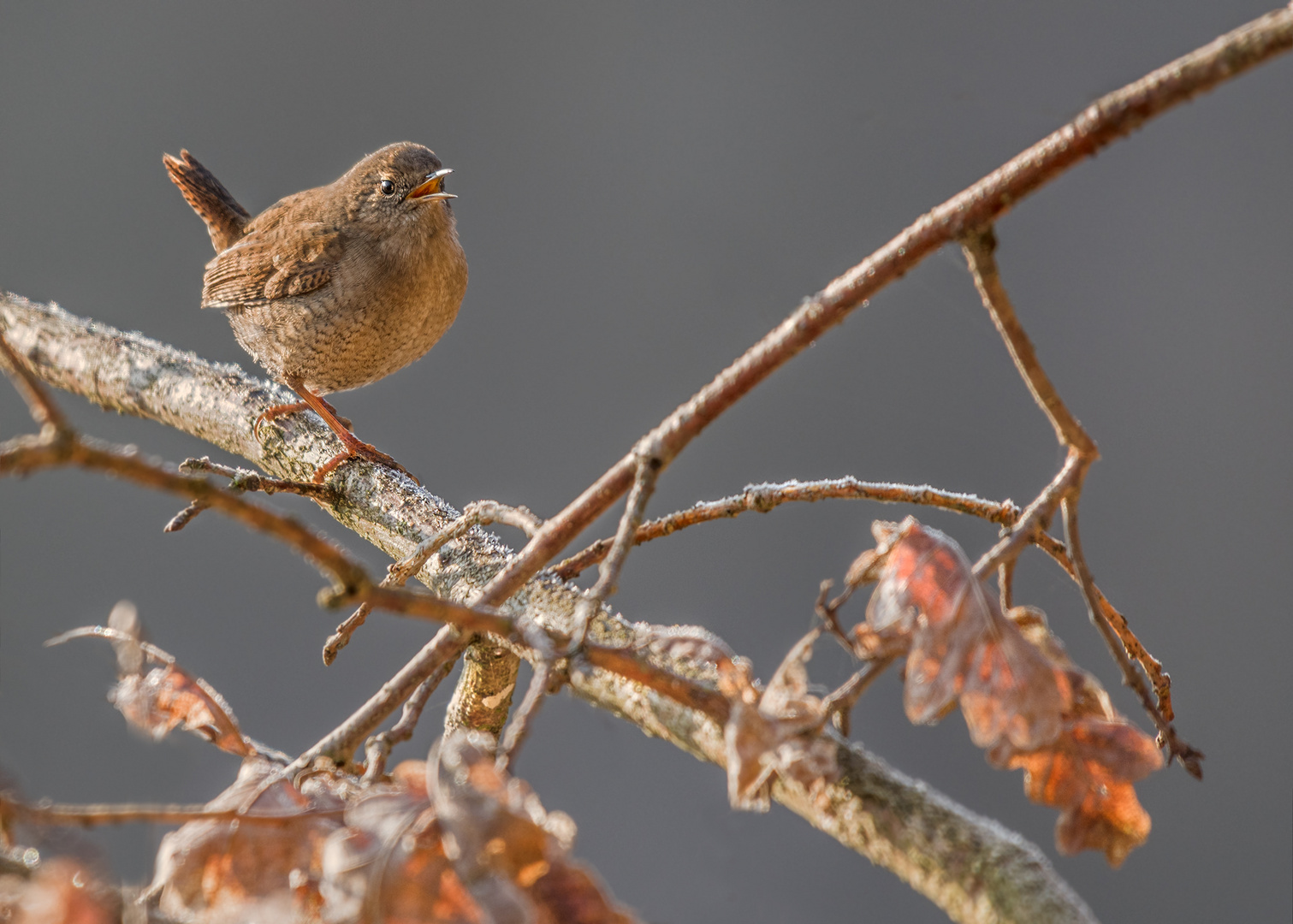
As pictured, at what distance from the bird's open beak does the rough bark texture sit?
1.68 ft

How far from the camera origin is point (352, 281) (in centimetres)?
210

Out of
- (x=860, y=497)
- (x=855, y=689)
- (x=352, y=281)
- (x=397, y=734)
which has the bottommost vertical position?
(x=397, y=734)

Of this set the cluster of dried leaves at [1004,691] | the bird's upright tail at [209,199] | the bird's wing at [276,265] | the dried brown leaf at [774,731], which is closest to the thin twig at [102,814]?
the dried brown leaf at [774,731]

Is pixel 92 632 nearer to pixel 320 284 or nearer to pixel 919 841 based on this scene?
pixel 919 841

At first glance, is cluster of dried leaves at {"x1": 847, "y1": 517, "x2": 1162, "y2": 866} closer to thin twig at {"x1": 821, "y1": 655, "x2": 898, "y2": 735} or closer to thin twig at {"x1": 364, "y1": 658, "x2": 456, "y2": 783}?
thin twig at {"x1": 821, "y1": 655, "x2": 898, "y2": 735}

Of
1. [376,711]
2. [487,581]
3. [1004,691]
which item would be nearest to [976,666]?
[1004,691]

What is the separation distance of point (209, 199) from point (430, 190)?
2.66ft

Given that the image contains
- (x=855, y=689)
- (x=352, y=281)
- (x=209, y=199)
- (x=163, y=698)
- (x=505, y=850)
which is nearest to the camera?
(x=505, y=850)

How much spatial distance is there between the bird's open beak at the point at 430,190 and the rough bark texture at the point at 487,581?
1.68 ft

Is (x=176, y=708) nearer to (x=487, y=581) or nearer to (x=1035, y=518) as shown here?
(x=487, y=581)

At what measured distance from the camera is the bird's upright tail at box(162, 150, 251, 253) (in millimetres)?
2695

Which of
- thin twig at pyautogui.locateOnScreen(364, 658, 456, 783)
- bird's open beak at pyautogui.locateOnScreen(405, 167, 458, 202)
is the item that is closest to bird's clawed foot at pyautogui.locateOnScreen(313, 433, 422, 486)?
bird's open beak at pyautogui.locateOnScreen(405, 167, 458, 202)

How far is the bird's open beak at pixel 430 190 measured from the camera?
2152 millimetres

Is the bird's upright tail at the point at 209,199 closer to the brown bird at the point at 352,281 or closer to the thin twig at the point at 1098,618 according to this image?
the brown bird at the point at 352,281
